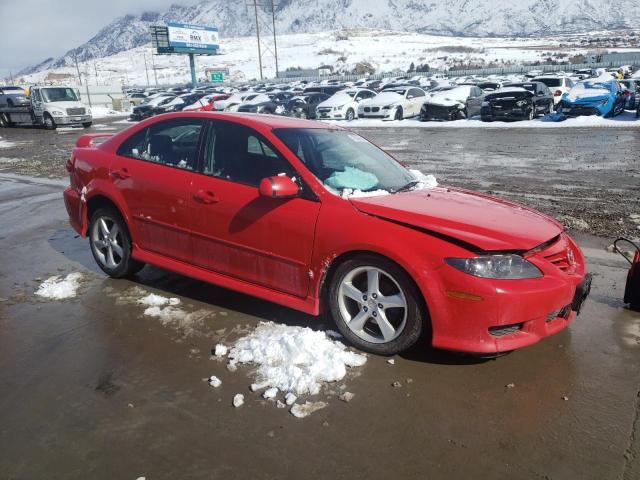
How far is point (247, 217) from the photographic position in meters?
3.89

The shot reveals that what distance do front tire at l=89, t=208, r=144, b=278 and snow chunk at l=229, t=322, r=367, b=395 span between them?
67.9 inches

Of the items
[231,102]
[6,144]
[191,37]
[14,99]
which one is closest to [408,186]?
[6,144]

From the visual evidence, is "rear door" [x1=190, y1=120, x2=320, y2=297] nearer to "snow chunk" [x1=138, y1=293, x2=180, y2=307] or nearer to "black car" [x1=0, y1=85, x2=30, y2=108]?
A: "snow chunk" [x1=138, y1=293, x2=180, y2=307]

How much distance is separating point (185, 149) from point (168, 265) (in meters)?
0.99

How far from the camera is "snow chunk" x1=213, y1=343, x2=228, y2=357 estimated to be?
3625mm

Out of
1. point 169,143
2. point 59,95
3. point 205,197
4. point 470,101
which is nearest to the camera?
point 205,197

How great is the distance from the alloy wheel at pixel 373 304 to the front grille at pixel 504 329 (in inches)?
21.1

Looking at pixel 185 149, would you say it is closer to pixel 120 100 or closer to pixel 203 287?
pixel 203 287

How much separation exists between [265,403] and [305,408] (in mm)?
240

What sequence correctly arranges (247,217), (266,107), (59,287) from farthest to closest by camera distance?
(266,107), (59,287), (247,217)

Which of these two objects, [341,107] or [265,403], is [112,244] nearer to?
[265,403]

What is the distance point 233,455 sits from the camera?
2.64m

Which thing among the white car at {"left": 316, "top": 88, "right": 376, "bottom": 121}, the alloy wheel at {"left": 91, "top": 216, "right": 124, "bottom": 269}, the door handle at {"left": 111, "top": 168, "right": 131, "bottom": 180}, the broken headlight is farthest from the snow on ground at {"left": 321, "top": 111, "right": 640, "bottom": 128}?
the broken headlight

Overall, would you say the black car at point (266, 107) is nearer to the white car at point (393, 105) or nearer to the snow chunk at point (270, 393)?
the white car at point (393, 105)
